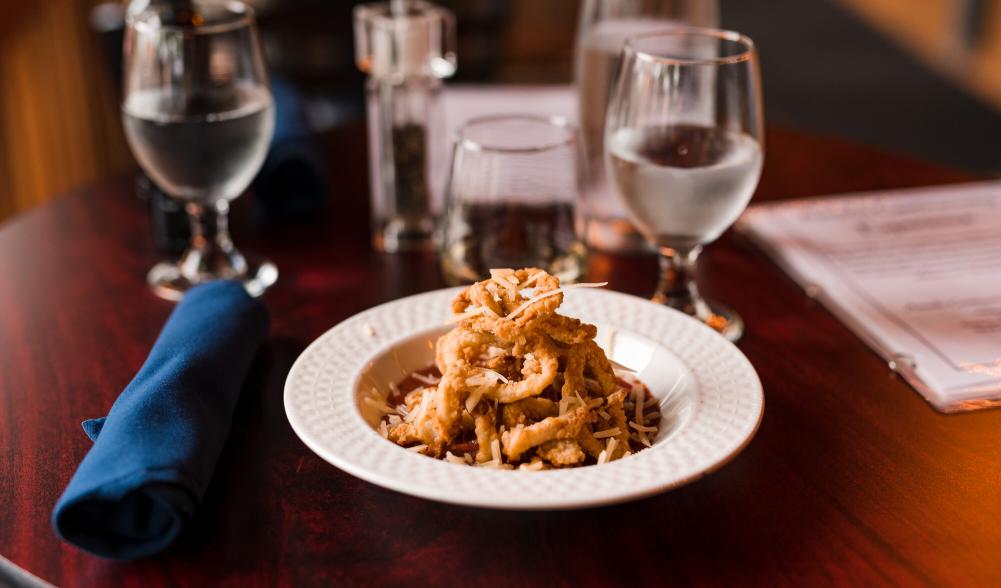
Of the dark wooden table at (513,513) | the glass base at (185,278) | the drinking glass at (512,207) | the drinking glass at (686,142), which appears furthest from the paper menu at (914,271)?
the glass base at (185,278)

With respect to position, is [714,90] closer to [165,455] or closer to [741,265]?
[741,265]

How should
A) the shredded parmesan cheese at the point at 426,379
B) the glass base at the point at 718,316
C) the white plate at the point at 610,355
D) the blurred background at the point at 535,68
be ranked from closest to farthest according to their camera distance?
the white plate at the point at 610,355
the shredded parmesan cheese at the point at 426,379
the glass base at the point at 718,316
the blurred background at the point at 535,68

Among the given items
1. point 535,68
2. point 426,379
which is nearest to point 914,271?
point 426,379

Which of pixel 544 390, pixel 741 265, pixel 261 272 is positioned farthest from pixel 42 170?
pixel 544 390

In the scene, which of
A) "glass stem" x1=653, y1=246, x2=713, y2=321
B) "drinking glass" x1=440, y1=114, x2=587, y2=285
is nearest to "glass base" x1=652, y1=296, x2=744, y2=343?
"glass stem" x1=653, y1=246, x2=713, y2=321

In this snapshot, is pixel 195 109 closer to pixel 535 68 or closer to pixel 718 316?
pixel 718 316

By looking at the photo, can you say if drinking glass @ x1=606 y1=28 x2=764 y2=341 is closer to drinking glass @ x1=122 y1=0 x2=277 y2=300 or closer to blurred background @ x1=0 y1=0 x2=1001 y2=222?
drinking glass @ x1=122 y1=0 x2=277 y2=300

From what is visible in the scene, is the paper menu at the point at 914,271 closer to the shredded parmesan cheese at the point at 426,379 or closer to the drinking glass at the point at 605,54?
the drinking glass at the point at 605,54
